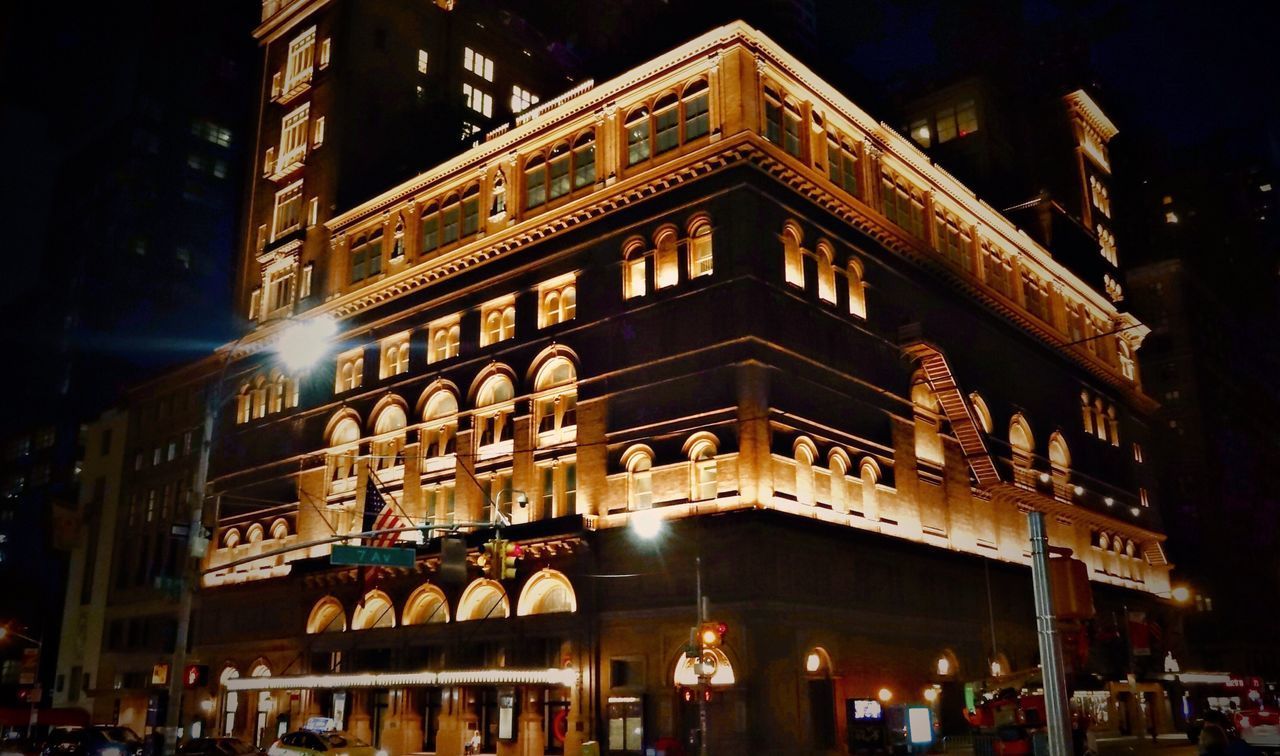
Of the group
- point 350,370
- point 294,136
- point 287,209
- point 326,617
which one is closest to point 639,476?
point 326,617

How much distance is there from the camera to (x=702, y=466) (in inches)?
1463

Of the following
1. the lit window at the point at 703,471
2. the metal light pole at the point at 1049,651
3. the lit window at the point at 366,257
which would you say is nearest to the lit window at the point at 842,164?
the lit window at the point at 703,471

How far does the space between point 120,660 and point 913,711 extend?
48532 millimetres

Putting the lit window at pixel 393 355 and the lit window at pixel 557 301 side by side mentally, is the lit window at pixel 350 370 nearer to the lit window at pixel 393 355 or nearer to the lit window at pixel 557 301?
the lit window at pixel 393 355

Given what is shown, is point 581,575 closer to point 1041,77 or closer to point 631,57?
point 631,57

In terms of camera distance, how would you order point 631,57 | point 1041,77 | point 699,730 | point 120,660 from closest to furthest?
point 699,730
point 631,57
point 120,660
point 1041,77

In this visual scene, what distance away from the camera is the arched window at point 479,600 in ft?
136

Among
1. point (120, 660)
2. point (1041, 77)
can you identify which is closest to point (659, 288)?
point (120, 660)

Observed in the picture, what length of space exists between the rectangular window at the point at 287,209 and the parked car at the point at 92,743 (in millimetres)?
28903

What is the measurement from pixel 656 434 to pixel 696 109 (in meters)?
12.6

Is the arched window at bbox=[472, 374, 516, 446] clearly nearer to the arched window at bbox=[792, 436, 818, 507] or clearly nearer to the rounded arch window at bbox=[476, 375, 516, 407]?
the rounded arch window at bbox=[476, 375, 516, 407]

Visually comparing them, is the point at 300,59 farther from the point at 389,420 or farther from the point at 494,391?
the point at 494,391

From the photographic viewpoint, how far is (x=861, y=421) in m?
41.9

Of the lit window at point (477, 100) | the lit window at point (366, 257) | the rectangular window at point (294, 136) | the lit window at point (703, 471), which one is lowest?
the lit window at point (703, 471)
